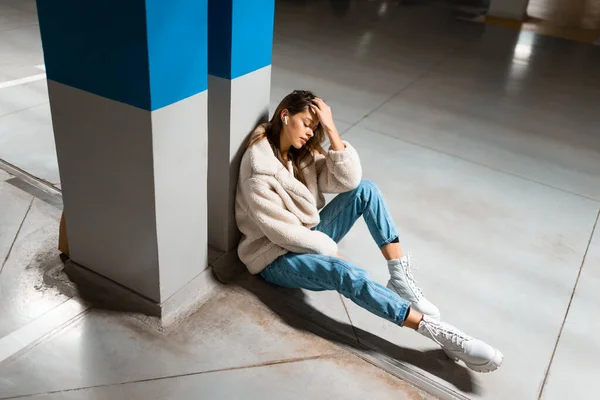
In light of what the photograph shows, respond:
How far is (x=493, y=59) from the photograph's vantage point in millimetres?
7312

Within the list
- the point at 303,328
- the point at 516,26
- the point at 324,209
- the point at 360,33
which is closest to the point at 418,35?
the point at 360,33

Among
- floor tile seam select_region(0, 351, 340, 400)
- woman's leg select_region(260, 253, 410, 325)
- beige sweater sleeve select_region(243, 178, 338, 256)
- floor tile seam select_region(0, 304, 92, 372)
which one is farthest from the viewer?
beige sweater sleeve select_region(243, 178, 338, 256)

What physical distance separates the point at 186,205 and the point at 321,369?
934 mm

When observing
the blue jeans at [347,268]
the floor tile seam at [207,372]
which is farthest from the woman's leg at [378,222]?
the floor tile seam at [207,372]

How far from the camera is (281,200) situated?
8.99ft

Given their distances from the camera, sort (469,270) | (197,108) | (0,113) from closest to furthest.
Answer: (197,108), (469,270), (0,113)

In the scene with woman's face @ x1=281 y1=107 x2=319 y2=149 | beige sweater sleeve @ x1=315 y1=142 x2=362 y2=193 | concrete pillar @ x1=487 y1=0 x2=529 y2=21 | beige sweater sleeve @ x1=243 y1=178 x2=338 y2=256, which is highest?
woman's face @ x1=281 y1=107 x2=319 y2=149

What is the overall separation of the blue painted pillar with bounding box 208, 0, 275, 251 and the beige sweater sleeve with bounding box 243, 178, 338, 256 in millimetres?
195

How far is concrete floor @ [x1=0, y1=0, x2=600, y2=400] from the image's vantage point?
8.21ft

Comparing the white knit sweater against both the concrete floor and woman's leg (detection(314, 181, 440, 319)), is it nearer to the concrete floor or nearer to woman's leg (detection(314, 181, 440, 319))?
woman's leg (detection(314, 181, 440, 319))

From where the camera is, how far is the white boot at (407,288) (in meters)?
2.81

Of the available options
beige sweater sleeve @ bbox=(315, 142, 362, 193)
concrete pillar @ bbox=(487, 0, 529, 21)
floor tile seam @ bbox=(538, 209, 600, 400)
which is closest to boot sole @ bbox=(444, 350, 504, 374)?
floor tile seam @ bbox=(538, 209, 600, 400)

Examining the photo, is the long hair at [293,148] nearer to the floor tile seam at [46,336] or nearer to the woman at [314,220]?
the woman at [314,220]

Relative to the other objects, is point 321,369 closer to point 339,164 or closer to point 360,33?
point 339,164
